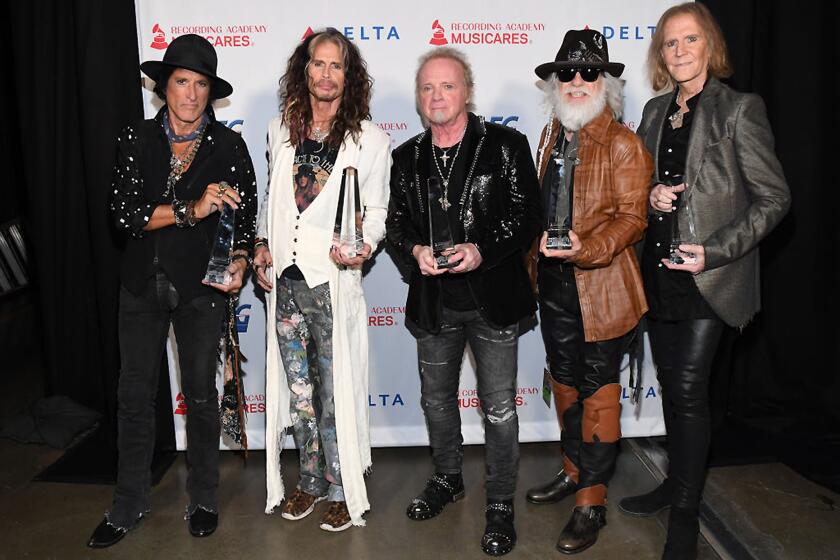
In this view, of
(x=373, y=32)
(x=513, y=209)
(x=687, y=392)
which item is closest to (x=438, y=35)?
(x=373, y=32)

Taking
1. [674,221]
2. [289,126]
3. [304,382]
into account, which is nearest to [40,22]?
[289,126]

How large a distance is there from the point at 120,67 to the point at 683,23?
2.37m

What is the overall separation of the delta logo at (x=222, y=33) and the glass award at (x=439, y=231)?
1.31m

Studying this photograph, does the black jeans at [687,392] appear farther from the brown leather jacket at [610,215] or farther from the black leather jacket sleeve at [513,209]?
the black leather jacket sleeve at [513,209]

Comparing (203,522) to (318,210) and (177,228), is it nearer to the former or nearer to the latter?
(177,228)

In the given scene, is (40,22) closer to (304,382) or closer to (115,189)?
(115,189)

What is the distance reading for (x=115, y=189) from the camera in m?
2.74

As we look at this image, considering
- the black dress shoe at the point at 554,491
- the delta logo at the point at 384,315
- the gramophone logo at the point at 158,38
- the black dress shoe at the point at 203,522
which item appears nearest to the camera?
the black dress shoe at the point at 203,522

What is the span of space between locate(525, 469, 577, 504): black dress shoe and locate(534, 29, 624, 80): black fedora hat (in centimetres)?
163

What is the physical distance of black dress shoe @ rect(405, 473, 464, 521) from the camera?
119 inches

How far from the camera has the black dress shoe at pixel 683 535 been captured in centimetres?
266

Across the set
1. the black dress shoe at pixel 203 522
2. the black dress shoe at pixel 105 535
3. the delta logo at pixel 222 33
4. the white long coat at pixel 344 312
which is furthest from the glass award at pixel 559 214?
the black dress shoe at pixel 105 535

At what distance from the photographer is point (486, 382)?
279cm

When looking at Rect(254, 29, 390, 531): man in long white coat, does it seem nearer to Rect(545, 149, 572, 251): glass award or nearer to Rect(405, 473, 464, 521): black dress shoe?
Rect(405, 473, 464, 521): black dress shoe
